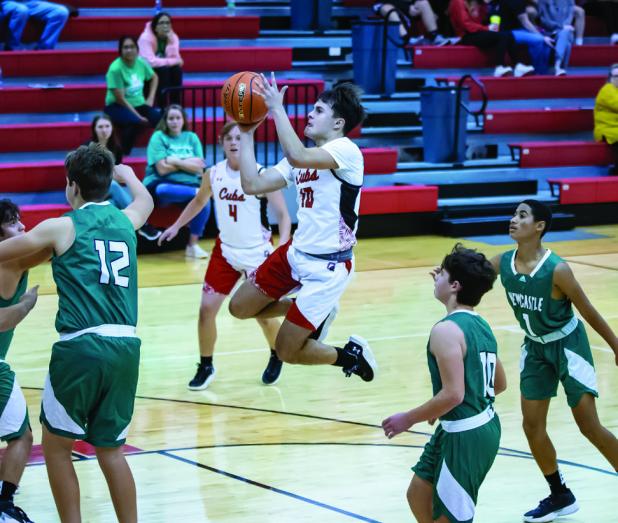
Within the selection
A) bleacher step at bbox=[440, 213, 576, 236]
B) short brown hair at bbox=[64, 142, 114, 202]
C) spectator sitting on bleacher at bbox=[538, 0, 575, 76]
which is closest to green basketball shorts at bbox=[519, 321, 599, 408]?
short brown hair at bbox=[64, 142, 114, 202]

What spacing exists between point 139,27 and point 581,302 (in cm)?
1092

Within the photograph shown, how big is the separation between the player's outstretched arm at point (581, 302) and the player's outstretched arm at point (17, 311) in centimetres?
224

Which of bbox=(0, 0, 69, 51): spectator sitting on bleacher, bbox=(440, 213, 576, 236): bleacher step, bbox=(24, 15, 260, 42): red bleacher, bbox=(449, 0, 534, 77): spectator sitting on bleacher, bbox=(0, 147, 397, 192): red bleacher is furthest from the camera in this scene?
bbox=(449, 0, 534, 77): spectator sitting on bleacher

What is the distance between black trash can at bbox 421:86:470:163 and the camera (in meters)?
14.4

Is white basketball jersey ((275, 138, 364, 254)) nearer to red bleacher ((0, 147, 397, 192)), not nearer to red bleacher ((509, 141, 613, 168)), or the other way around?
red bleacher ((0, 147, 397, 192))

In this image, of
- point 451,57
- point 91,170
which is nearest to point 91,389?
point 91,170

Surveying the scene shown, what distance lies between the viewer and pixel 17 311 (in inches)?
175

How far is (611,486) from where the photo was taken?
5539 mm

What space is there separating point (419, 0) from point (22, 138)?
652 centimetres

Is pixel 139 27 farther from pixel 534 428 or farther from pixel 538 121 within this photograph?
pixel 534 428

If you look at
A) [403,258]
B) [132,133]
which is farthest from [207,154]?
[403,258]

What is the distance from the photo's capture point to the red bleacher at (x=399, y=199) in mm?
13305

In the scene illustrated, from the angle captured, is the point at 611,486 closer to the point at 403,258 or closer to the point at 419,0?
the point at 403,258

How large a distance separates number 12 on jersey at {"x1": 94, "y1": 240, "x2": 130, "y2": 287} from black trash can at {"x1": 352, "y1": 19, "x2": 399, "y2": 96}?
11.2m
